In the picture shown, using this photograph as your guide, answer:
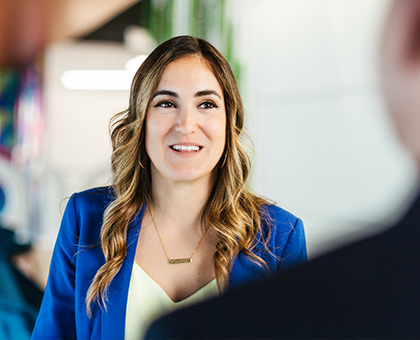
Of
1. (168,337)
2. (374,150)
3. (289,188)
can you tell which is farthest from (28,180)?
(168,337)

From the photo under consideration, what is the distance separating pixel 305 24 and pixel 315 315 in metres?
2.12

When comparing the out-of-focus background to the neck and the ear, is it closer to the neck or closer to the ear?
the ear

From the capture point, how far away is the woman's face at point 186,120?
92cm

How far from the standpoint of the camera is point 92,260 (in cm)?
97

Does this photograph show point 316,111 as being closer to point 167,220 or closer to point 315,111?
point 315,111

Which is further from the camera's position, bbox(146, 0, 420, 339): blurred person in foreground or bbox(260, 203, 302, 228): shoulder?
bbox(260, 203, 302, 228): shoulder

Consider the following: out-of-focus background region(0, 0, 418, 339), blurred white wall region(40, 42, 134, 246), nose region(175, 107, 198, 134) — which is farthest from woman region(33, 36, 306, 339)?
blurred white wall region(40, 42, 134, 246)

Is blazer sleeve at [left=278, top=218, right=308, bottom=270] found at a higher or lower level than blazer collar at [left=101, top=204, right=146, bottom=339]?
higher

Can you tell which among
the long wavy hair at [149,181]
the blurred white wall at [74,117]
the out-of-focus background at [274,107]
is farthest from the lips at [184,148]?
the blurred white wall at [74,117]

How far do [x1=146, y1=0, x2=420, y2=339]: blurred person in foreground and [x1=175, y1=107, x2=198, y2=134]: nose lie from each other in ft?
2.52

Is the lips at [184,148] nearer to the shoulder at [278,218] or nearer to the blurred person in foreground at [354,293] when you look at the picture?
the shoulder at [278,218]

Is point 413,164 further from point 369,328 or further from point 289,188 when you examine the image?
point 289,188

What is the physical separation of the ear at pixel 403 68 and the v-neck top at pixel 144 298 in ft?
2.63

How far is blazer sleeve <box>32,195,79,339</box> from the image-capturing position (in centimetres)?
95
